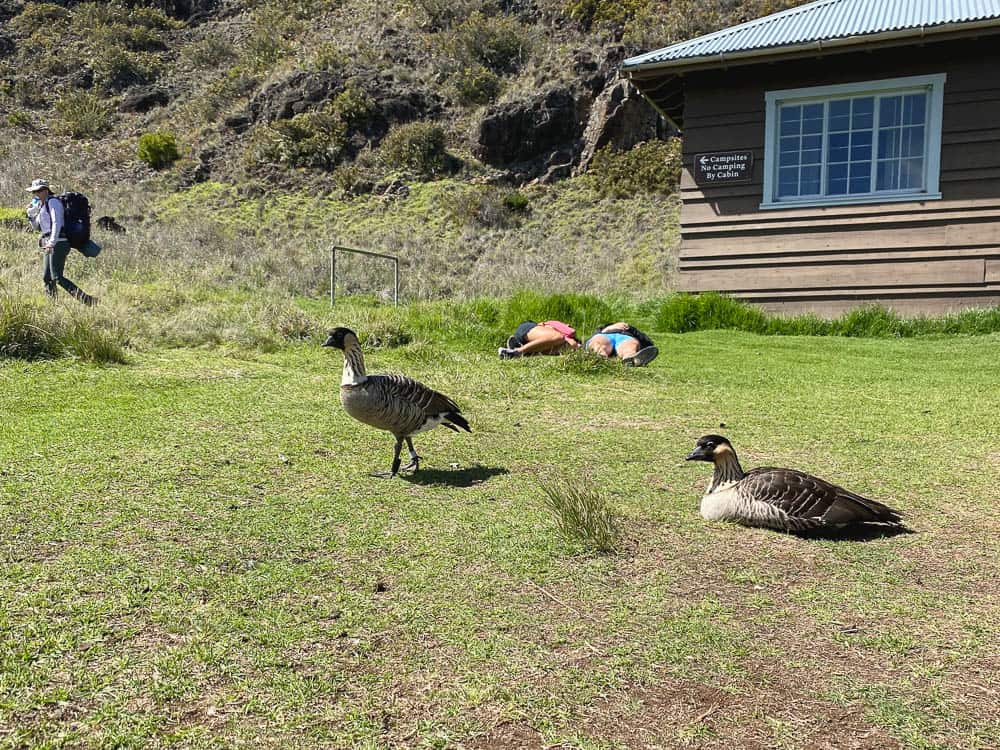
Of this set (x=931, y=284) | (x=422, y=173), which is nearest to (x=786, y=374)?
(x=931, y=284)

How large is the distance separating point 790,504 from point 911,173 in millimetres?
11598

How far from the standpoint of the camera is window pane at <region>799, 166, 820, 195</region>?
14.0 m

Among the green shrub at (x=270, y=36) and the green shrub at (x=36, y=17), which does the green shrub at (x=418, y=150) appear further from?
the green shrub at (x=36, y=17)

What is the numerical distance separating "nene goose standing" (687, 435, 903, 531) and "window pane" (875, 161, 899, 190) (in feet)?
36.7

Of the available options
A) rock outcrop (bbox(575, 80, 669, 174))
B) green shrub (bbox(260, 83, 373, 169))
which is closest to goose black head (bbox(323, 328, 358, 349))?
rock outcrop (bbox(575, 80, 669, 174))

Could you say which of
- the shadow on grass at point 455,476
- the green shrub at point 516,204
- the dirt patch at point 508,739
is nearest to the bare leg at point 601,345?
the shadow on grass at point 455,476

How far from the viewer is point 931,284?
1325cm

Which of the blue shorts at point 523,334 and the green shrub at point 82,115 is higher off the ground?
the green shrub at point 82,115

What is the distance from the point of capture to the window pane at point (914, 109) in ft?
43.8

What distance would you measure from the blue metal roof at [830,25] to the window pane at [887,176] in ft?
6.96

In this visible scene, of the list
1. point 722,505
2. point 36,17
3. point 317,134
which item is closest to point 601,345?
point 722,505

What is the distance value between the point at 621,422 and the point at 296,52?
42618 millimetres

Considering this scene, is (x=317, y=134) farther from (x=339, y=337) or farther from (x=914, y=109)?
(x=339, y=337)

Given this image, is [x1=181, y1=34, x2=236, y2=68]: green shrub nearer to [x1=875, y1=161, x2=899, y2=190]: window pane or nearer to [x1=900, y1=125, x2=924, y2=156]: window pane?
[x1=875, y1=161, x2=899, y2=190]: window pane
